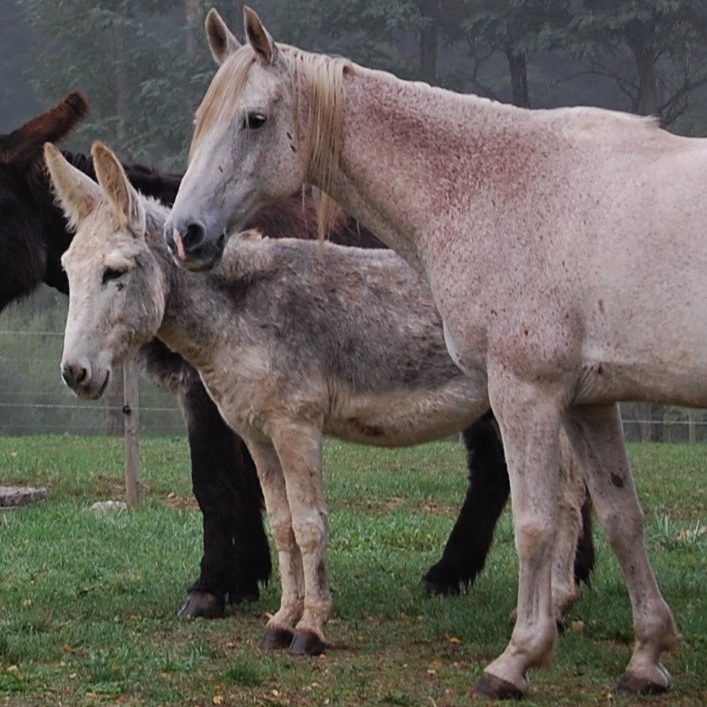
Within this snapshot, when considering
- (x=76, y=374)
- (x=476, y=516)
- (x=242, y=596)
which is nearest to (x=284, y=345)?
(x=76, y=374)

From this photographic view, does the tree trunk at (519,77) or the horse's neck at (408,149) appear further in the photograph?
the tree trunk at (519,77)

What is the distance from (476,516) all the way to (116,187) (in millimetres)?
2723

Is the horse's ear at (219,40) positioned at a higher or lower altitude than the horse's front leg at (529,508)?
higher

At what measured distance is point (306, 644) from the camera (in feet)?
20.5

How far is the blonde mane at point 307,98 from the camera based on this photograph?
218 inches

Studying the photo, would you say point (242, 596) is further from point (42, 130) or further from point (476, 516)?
point (42, 130)

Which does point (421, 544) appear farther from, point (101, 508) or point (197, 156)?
point (197, 156)

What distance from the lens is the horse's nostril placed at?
17.6ft

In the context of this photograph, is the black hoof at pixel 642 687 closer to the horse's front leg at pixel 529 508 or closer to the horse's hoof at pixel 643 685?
the horse's hoof at pixel 643 685

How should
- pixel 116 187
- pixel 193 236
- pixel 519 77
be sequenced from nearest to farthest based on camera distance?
pixel 193 236, pixel 116 187, pixel 519 77

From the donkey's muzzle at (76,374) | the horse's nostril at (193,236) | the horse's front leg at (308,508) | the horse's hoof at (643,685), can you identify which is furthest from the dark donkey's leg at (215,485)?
the horse's hoof at (643,685)

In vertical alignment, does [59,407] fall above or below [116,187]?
below

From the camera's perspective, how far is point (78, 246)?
652 centimetres

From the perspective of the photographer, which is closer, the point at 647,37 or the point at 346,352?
the point at 346,352
